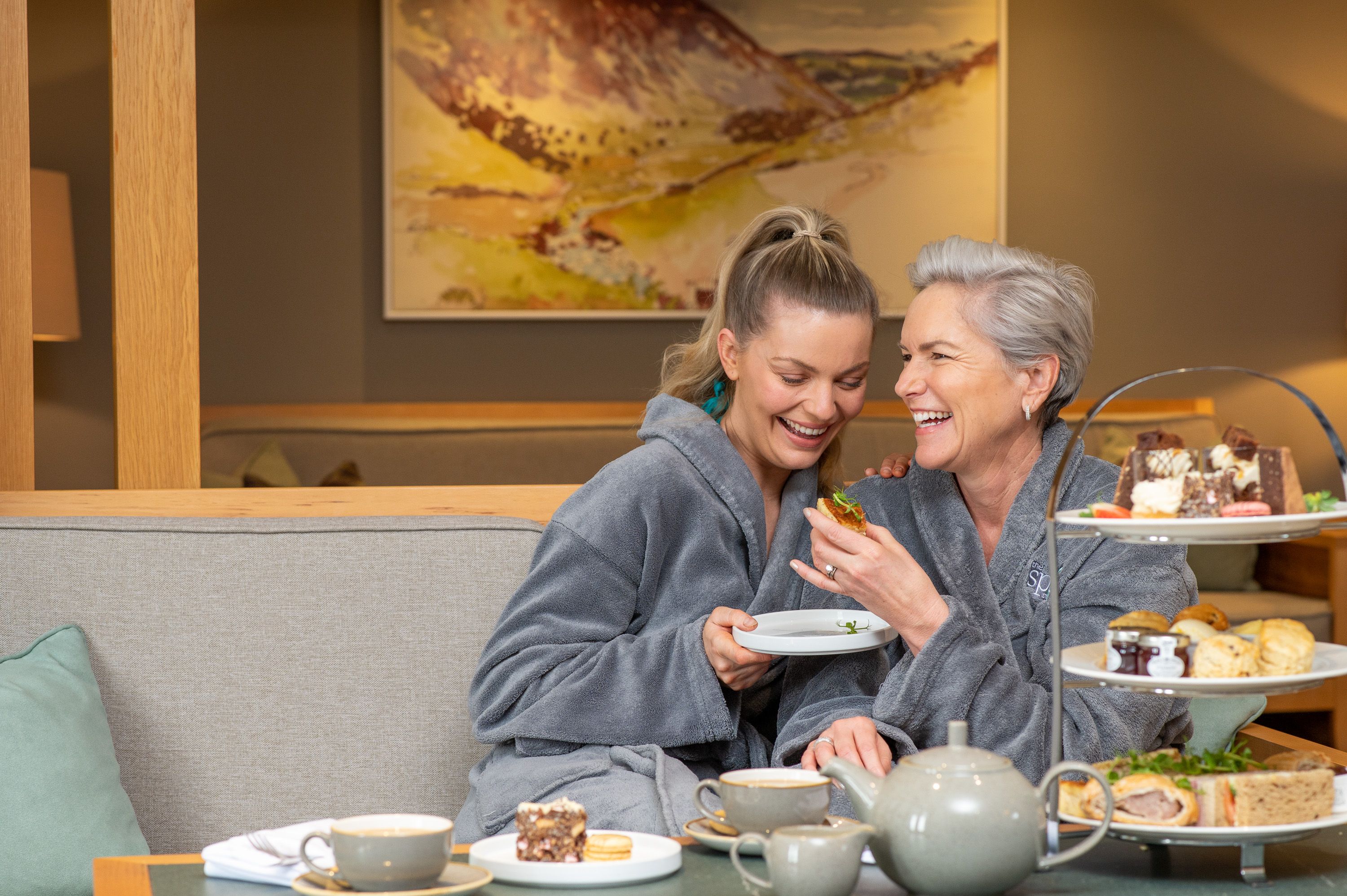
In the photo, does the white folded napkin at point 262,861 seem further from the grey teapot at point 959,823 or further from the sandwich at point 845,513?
the sandwich at point 845,513

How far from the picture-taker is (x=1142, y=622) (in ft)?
4.01

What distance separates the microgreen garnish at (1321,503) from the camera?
1.21 m

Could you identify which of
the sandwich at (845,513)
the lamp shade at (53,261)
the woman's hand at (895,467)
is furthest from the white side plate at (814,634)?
the lamp shade at (53,261)

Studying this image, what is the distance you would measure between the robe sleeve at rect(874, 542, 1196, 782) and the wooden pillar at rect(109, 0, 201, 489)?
1.21m

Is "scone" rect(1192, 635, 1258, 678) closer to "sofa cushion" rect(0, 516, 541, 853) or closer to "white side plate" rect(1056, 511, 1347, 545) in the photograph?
"white side plate" rect(1056, 511, 1347, 545)

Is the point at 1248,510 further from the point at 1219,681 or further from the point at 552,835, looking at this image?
the point at 552,835

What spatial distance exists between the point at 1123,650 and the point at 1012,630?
70cm

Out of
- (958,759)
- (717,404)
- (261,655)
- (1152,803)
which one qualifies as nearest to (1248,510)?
(1152,803)

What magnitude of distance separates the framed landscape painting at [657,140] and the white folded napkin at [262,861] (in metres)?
3.19

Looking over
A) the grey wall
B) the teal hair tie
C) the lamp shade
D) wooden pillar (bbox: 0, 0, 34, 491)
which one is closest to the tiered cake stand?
the teal hair tie

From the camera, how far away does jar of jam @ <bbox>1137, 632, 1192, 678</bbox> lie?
1.15 metres

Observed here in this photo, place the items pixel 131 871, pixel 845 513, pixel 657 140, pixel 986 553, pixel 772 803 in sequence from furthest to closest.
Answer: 1. pixel 657 140
2. pixel 986 553
3. pixel 845 513
4. pixel 131 871
5. pixel 772 803

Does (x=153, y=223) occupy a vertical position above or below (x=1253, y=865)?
above

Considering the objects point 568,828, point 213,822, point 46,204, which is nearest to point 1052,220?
point 46,204
